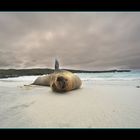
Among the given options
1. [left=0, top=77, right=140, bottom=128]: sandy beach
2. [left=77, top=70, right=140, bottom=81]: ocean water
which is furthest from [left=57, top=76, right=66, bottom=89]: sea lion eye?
[left=77, top=70, right=140, bottom=81]: ocean water

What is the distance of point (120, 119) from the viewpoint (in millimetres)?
1966

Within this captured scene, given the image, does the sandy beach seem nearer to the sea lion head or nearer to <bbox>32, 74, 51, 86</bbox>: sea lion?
the sea lion head

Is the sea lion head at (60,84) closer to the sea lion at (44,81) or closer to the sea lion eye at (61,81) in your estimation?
the sea lion eye at (61,81)

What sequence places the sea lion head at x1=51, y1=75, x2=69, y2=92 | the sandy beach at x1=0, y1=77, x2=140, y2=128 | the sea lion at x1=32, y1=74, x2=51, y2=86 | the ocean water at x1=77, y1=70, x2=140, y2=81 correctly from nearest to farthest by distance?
the sandy beach at x1=0, y1=77, x2=140, y2=128 → the sea lion head at x1=51, y1=75, x2=69, y2=92 → the sea lion at x1=32, y1=74, x2=51, y2=86 → the ocean water at x1=77, y1=70, x2=140, y2=81

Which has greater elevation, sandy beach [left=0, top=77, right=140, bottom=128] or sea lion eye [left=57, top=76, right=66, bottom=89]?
sea lion eye [left=57, top=76, right=66, bottom=89]

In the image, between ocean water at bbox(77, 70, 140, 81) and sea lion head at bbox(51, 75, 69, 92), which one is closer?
sea lion head at bbox(51, 75, 69, 92)

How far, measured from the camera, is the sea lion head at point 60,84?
369cm

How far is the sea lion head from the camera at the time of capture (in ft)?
12.1

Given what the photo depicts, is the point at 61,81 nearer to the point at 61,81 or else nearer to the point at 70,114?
the point at 61,81
